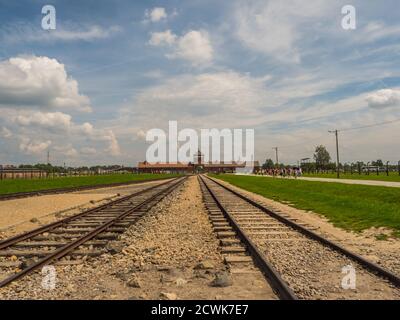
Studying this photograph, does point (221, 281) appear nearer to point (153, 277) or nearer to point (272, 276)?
point (272, 276)

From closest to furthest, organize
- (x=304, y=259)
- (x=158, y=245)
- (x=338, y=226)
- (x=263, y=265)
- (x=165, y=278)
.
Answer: (x=165, y=278) < (x=263, y=265) < (x=304, y=259) < (x=158, y=245) < (x=338, y=226)

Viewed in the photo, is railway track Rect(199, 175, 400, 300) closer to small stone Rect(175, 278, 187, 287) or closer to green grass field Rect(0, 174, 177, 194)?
small stone Rect(175, 278, 187, 287)

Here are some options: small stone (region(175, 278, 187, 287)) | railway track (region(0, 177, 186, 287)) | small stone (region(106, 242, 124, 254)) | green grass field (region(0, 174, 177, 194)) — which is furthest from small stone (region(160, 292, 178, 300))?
green grass field (region(0, 174, 177, 194))

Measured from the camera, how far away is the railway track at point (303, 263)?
5605 mm

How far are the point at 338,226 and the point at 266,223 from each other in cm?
231

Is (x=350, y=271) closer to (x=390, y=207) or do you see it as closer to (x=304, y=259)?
(x=304, y=259)

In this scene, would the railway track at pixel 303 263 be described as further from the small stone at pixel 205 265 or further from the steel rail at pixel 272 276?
the small stone at pixel 205 265

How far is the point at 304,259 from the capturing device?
7676 mm

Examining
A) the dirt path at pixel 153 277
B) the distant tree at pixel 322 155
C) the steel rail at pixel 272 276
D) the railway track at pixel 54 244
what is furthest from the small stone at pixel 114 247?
the distant tree at pixel 322 155

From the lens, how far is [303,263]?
7359 mm

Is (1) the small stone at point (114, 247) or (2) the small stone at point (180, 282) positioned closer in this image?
(2) the small stone at point (180, 282)

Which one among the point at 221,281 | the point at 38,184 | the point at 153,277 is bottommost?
the point at 38,184

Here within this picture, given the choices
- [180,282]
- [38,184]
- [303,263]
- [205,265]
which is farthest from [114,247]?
[38,184]

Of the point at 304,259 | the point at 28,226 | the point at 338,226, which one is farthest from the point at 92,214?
the point at 304,259
